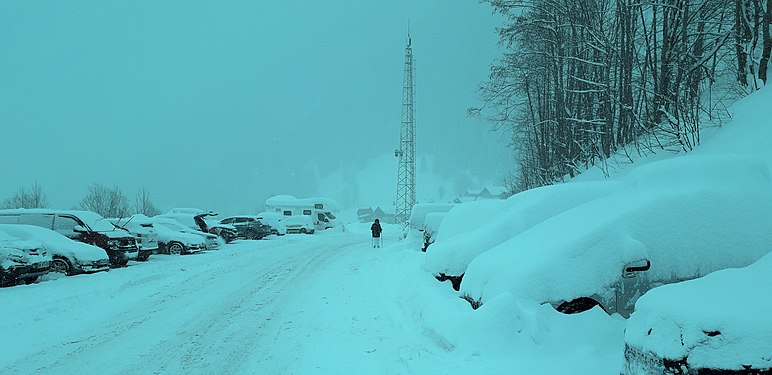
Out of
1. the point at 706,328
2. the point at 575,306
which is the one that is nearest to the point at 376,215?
the point at 575,306

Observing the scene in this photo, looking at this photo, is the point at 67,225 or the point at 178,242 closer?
the point at 67,225

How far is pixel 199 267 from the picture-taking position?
16.4 meters

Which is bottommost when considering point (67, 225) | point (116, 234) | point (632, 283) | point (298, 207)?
point (632, 283)

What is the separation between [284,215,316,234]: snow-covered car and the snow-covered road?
2779 centimetres

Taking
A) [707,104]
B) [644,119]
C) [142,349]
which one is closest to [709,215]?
[142,349]

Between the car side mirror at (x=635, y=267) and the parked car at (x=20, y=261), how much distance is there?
12887 millimetres

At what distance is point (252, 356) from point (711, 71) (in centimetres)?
1507

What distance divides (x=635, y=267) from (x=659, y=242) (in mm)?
391

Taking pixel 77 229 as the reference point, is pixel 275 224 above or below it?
below

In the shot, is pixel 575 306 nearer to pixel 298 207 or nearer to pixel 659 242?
pixel 659 242

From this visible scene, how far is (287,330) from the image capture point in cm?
772

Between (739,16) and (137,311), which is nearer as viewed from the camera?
(137,311)

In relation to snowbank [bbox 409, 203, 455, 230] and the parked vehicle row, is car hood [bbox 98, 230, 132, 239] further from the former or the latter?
snowbank [bbox 409, 203, 455, 230]

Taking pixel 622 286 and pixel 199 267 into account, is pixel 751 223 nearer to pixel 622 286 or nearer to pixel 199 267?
pixel 622 286
